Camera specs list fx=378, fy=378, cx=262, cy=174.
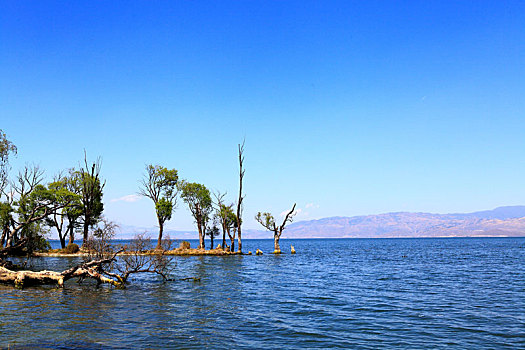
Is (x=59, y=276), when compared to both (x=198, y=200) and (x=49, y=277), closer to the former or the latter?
(x=49, y=277)

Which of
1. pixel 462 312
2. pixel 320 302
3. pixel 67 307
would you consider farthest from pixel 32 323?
pixel 462 312

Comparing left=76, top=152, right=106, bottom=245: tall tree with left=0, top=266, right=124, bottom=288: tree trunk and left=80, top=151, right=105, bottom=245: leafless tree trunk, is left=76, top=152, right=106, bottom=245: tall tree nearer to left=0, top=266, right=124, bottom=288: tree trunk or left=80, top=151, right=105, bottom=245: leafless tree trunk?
left=80, top=151, right=105, bottom=245: leafless tree trunk

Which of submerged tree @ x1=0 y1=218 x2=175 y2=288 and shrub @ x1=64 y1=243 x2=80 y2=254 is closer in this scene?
submerged tree @ x1=0 y1=218 x2=175 y2=288

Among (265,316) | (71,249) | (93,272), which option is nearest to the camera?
(265,316)

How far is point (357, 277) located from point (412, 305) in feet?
49.6

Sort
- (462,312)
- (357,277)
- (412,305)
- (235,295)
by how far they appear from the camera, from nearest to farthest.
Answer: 1. (462,312)
2. (412,305)
3. (235,295)
4. (357,277)

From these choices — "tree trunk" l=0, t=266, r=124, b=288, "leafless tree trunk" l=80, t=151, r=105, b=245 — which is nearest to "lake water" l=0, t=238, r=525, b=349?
"tree trunk" l=0, t=266, r=124, b=288

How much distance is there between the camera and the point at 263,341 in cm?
1497

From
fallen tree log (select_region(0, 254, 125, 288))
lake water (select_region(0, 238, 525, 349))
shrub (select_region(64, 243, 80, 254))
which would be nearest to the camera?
lake water (select_region(0, 238, 525, 349))

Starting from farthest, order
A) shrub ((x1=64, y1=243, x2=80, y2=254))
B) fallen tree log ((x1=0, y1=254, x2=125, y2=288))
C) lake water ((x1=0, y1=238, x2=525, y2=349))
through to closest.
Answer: shrub ((x1=64, y1=243, x2=80, y2=254)), fallen tree log ((x1=0, y1=254, x2=125, y2=288)), lake water ((x1=0, y1=238, x2=525, y2=349))

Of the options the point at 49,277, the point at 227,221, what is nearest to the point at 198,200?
the point at 227,221

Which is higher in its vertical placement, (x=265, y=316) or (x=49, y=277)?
(x=49, y=277)

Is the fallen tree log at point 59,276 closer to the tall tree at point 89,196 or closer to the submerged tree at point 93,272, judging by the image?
the submerged tree at point 93,272

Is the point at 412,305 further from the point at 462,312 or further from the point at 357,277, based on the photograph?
the point at 357,277
